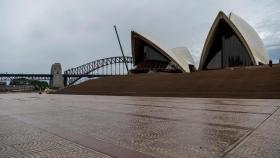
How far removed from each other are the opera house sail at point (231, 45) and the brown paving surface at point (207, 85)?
18.9 m

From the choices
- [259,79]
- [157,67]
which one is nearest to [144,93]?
[259,79]

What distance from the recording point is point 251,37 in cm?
4503

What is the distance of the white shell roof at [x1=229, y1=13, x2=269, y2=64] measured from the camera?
41750 mm

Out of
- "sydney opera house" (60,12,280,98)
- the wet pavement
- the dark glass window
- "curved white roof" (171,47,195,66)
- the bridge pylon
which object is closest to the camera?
the wet pavement

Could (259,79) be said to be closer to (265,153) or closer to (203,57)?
(265,153)

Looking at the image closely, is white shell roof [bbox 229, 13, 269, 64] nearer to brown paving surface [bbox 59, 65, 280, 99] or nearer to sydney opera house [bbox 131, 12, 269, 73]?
sydney opera house [bbox 131, 12, 269, 73]

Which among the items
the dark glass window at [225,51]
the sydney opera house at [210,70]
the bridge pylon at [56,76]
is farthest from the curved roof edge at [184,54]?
the bridge pylon at [56,76]

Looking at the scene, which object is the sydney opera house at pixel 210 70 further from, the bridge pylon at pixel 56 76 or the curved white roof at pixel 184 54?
the bridge pylon at pixel 56 76

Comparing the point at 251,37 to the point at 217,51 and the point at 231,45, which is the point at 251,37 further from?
the point at 217,51

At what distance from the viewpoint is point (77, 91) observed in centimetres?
3184

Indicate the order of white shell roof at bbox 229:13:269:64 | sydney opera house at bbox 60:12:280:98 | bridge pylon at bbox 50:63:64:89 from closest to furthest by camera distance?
sydney opera house at bbox 60:12:280:98, white shell roof at bbox 229:13:269:64, bridge pylon at bbox 50:63:64:89

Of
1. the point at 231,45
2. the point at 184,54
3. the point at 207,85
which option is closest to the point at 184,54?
the point at 184,54

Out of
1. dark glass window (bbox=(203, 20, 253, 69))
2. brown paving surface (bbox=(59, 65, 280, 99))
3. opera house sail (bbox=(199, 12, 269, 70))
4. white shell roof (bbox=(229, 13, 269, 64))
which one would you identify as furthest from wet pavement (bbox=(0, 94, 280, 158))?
dark glass window (bbox=(203, 20, 253, 69))

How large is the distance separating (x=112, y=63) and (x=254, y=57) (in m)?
73.9
